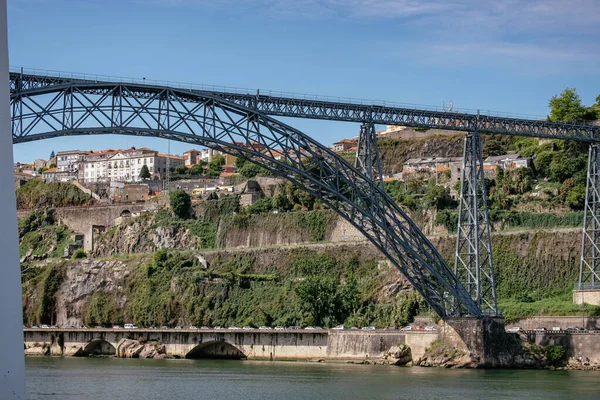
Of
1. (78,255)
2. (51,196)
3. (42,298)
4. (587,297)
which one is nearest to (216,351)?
(587,297)

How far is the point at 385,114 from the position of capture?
147ft

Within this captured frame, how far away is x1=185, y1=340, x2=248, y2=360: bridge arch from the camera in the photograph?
192ft

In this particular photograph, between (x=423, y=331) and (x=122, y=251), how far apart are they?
143 feet

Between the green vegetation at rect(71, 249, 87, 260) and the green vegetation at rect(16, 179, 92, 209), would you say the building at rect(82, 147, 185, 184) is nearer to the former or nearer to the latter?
the green vegetation at rect(16, 179, 92, 209)

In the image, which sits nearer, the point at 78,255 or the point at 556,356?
the point at 556,356

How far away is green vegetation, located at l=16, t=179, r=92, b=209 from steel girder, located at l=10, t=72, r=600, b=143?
59.1m

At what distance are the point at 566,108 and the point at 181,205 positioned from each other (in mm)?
33176

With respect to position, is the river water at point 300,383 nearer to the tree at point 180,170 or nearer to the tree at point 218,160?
the tree at point 180,170

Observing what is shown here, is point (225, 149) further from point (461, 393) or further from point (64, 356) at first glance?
point (64, 356)

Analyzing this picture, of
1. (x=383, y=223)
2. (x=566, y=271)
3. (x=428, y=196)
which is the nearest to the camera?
(x=383, y=223)

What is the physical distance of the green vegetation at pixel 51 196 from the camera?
9975 cm

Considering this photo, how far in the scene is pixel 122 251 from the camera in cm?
8544

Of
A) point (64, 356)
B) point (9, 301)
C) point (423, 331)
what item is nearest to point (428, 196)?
point (423, 331)

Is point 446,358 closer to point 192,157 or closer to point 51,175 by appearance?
point 51,175
